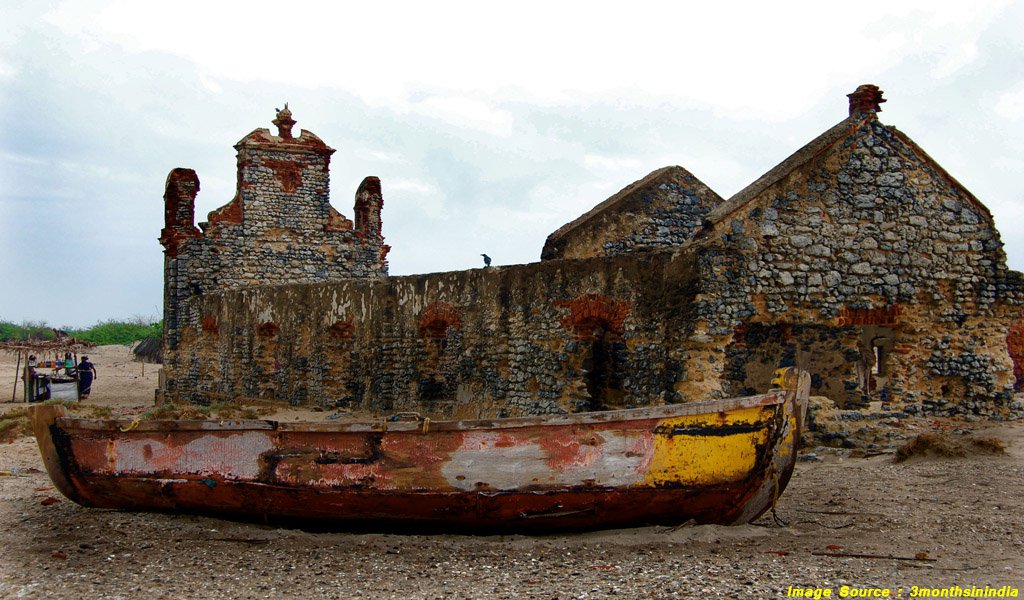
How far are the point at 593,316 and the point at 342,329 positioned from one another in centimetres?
638

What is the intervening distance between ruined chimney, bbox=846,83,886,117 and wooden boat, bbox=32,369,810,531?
232 inches

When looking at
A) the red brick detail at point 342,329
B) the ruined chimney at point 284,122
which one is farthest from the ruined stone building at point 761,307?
the ruined chimney at point 284,122

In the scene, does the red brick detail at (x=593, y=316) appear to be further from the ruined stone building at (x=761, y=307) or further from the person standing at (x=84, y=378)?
the person standing at (x=84, y=378)

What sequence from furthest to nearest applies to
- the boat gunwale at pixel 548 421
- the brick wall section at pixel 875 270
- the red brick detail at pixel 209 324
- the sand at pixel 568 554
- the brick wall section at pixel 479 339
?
the red brick detail at pixel 209 324, the brick wall section at pixel 875 270, the brick wall section at pixel 479 339, the boat gunwale at pixel 548 421, the sand at pixel 568 554

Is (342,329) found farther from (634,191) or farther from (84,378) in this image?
(84,378)

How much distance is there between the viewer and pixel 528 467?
23.8 feet

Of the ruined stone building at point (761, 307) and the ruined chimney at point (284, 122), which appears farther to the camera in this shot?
the ruined chimney at point (284, 122)

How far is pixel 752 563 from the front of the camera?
6.50 m

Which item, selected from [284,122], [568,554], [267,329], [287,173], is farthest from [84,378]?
[568,554]

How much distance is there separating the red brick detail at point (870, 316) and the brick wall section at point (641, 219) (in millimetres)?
4990

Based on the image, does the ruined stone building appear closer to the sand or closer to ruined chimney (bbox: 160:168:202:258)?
the sand

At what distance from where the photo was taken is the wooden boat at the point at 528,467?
7.26 meters

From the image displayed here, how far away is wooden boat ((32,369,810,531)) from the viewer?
726 centimetres

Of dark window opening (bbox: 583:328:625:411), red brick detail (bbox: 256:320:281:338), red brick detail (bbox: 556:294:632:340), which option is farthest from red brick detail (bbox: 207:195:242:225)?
dark window opening (bbox: 583:328:625:411)
